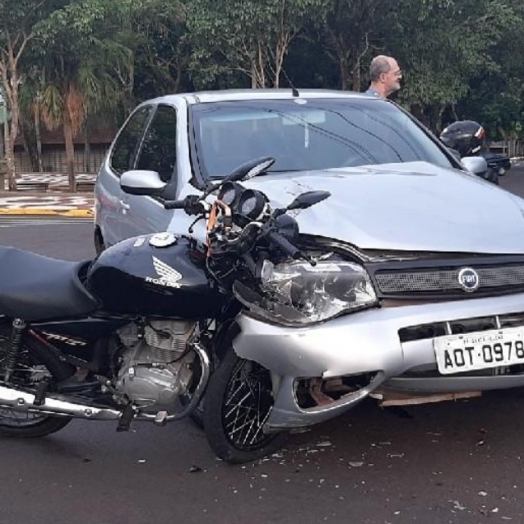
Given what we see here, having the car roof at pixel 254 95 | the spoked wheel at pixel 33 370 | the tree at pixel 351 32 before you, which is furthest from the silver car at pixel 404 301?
the tree at pixel 351 32

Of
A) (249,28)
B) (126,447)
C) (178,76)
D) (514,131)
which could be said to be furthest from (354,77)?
(126,447)

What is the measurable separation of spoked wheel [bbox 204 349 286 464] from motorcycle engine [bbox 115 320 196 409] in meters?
0.18

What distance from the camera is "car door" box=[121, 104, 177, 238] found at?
5.21 m

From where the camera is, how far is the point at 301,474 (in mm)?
3889

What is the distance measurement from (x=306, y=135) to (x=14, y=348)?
214 centimetres

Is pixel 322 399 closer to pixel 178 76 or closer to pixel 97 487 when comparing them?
pixel 97 487

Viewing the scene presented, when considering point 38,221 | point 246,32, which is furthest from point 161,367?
point 246,32

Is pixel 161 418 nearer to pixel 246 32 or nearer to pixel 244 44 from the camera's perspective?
pixel 246 32

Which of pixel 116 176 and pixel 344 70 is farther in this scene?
pixel 344 70

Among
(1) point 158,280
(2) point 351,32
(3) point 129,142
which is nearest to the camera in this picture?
(1) point 158,280

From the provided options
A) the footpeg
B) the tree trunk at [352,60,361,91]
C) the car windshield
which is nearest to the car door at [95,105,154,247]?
the car windshield

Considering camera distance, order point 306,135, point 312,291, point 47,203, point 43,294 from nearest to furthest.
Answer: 1. point 312,291
2. point 43,294
3. point 306,135
4. point 47,203

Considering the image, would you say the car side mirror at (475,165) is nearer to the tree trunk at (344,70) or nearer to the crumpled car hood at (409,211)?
the crumpled car hood at (409,211)

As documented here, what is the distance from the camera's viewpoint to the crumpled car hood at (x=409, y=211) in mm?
3719
